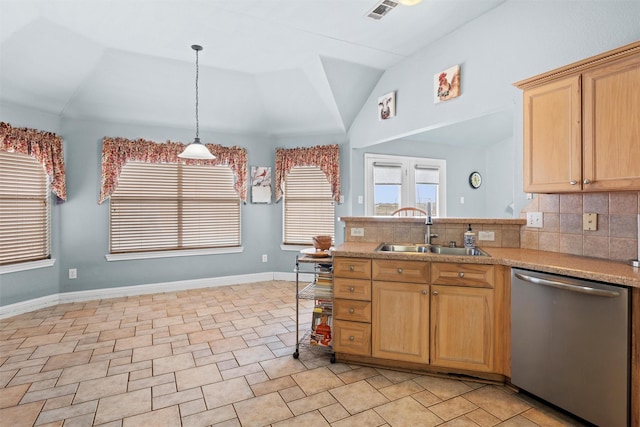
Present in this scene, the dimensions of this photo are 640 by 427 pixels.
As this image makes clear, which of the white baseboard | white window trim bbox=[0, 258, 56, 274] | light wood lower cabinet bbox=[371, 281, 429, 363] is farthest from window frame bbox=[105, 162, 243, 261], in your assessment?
light wood lower cabinet bbox=[371, 281, 429, 363]

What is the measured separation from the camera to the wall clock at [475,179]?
21.4 ft

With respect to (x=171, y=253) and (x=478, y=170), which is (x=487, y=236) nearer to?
(x=171, y=253)

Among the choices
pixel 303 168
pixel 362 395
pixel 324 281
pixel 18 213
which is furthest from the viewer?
pixel 303 168

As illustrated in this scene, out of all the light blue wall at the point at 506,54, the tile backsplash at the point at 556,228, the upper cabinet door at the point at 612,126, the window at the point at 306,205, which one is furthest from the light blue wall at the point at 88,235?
the upper cabinet door at the point at 612,126

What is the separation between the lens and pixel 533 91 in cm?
234

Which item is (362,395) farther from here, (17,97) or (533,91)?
(17,97)

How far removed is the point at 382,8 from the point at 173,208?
3.74m

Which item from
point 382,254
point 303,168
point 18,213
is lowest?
point 382,254

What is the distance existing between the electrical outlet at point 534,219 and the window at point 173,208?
155 inches

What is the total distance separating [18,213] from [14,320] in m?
1.19

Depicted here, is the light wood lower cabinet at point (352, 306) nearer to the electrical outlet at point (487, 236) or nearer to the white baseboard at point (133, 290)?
the electrical outlet at point (487, 236)

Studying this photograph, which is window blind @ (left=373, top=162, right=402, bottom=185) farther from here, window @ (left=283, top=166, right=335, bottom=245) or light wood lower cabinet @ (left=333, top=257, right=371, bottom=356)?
light wood lower cabinet @ (left=333, top=257, right=371, bottom=356)

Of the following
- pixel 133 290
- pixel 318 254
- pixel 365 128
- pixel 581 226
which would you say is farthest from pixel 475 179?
pixel 133 290

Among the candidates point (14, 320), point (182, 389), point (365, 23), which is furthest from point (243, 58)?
point (14, 320)
